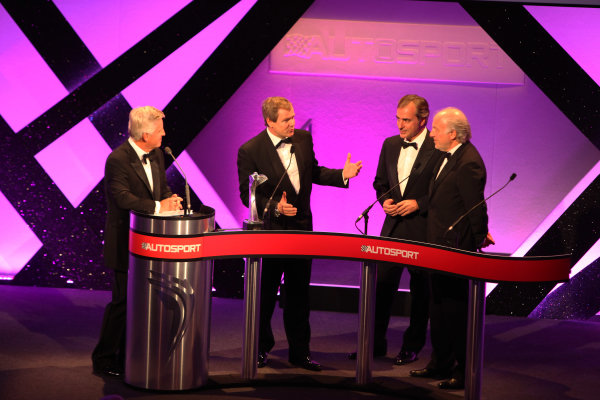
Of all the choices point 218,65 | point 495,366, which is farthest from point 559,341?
point 218,65

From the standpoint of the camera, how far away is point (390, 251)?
420cm

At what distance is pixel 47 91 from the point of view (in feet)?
21.1

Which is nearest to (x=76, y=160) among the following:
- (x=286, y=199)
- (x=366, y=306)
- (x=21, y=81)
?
(x=21, y=81)

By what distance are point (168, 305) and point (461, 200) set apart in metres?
1.65

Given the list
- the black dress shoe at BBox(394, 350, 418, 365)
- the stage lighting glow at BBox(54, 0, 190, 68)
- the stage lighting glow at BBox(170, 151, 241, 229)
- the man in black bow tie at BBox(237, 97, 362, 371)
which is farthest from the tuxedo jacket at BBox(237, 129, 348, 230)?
the stage lighting glow at BBox(54, 0, 190, 68)

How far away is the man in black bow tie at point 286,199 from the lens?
484cm

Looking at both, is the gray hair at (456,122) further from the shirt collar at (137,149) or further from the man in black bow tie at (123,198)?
the shirt collar at (137,149)

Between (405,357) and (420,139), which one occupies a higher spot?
(420,139)

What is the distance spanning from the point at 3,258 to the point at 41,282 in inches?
14.2

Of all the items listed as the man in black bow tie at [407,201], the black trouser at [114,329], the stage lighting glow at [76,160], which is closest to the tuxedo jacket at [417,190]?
the man in black bow tie at [407,201]

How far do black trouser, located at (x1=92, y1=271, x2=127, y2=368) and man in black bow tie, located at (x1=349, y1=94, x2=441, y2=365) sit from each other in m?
1.41

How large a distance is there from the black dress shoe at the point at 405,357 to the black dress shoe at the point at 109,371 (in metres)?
1.65

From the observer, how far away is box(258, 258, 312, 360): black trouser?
191 inches

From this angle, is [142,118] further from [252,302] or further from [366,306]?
[366,306]
